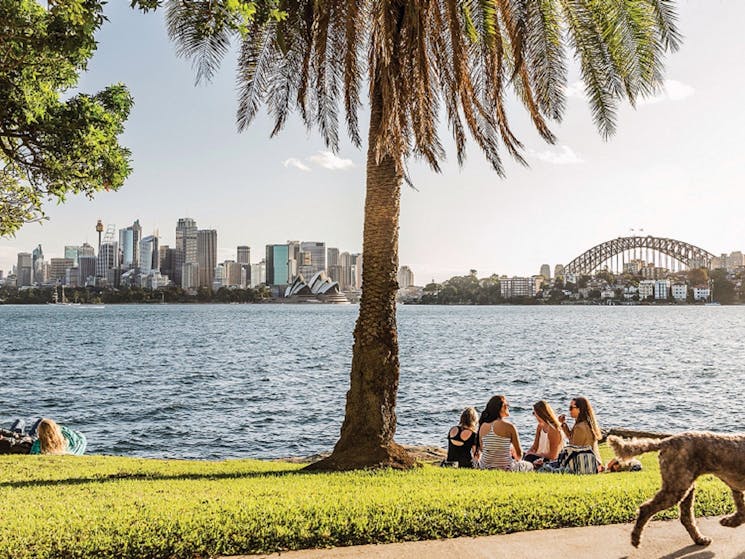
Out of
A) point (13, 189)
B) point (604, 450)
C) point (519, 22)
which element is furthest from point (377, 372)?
point (13, 189)

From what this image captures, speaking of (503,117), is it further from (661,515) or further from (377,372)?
(661,515)

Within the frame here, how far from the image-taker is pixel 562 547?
5.44 m

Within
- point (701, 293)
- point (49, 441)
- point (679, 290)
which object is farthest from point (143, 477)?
point (701, 293)

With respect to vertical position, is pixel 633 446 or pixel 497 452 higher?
pixel 633 446

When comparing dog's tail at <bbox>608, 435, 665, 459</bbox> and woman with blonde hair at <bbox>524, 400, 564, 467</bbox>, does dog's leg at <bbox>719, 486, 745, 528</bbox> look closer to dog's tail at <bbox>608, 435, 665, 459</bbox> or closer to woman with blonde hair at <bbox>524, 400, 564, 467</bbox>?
dog's tail at <bbox>608, 435, 665, 459</bbox>

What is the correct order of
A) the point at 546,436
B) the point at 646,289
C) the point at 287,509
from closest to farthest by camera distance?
the point at 287,509, the point at 546,436, the point at 646,289

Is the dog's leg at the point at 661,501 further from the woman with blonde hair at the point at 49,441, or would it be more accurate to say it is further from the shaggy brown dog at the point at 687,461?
the woman with blonde hair at the point at 49,441

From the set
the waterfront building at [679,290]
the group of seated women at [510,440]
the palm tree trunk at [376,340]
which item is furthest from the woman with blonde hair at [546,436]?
the waterfront building at [679,290]

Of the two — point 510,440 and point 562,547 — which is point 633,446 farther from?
point 510,440

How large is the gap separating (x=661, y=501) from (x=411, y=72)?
6325 millimetres

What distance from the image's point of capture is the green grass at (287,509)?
535 centimetres

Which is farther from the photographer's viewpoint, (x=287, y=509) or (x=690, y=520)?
(x=287, y=509)

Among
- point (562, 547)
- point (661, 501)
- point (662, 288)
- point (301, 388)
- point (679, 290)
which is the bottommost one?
point (301, 388)

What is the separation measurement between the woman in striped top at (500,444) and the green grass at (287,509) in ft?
3.58
